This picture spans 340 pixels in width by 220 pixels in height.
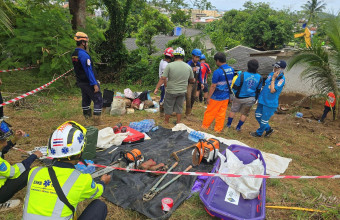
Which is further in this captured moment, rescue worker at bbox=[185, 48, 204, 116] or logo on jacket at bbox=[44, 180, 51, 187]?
rescue worker at bbox=[185, 48, 204, 116]

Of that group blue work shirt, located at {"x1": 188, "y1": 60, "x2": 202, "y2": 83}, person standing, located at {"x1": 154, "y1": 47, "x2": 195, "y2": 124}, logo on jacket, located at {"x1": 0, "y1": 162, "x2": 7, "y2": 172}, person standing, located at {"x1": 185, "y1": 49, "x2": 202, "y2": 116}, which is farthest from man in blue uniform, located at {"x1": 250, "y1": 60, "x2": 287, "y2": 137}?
logo on jacket, located at {"x1": 0, "y1": 162, "x2": 7, "y2": 172}

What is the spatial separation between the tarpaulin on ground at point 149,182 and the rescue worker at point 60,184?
40.6 inches

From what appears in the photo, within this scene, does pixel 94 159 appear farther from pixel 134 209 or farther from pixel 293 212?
pixel 293 212

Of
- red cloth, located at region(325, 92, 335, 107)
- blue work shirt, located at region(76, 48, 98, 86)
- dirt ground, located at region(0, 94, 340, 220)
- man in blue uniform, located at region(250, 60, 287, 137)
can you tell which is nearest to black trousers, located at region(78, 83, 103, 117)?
blue work shirt, located at region(76, 48, 98, 86)

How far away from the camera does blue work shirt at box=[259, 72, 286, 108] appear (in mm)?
5062

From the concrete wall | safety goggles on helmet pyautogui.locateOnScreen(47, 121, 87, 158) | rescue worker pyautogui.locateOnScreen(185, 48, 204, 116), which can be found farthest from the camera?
the concrete wall

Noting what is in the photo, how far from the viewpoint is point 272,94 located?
204 inches

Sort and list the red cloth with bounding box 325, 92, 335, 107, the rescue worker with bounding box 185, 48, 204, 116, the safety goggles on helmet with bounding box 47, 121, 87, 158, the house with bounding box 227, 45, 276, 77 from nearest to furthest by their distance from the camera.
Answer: the safety goggles on helmet with bounding box 47, 121, 87, 158
the rescue worker with bounding box 185, 48, 204, 116
the red cloth with bounding box 325, 92, 335, 107
the house with bounding box 227, 45, 276, 77

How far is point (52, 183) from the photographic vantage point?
1820 mm

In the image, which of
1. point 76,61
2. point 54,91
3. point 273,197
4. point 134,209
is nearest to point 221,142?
point 273,197

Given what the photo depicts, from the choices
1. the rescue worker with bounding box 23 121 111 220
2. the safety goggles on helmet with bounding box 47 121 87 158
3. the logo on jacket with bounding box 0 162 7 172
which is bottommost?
the logo on jacket with bounding box 0 162 7 172

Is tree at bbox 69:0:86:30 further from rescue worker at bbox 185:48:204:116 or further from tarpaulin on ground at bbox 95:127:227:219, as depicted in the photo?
tarpaulin on ground at bbox 95:127:227:219

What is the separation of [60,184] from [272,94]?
480 cm

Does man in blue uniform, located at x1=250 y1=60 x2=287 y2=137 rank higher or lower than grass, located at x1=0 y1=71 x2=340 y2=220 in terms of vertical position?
higher
